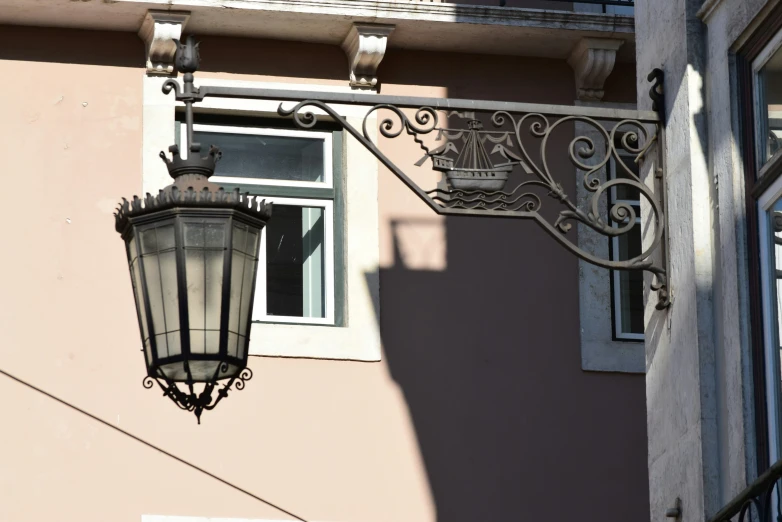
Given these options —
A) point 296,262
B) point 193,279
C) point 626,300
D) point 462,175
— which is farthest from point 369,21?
point 193,279

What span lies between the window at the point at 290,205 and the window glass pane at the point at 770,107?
438 cm

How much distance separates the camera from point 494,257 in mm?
11320

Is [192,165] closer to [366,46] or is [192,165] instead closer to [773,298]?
[773,298]

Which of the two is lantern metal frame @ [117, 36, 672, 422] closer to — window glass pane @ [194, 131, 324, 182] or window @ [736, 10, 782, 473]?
window @ [736, 10, 782, 473]

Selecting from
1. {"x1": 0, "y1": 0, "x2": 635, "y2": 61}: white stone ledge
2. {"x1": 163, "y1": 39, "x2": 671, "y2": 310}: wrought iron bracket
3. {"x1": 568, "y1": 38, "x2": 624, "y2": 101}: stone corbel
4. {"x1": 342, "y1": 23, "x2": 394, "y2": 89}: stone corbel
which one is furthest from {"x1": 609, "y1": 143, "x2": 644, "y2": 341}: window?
{"x1": 163, "y1": 39, "x2": 671, "y2": 310}: wrought iron bracket

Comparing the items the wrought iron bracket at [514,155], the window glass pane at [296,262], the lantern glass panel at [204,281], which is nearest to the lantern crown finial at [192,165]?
the wrought iron bracket at [514,155]

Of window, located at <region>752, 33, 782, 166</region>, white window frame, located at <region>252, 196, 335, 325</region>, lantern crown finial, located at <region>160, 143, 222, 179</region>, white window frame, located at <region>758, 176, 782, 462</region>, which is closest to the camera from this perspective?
white window frame, located at <region>758, 176, 782, 462</region>

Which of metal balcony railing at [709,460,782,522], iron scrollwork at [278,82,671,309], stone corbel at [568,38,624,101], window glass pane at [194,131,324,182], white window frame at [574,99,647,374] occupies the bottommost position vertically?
metal balcony railing at [709,460,782,522]

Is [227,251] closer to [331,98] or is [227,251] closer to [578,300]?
[331,98]

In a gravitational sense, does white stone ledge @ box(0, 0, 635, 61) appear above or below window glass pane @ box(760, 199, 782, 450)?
above

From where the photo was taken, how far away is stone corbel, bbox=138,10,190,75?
36.7 feet

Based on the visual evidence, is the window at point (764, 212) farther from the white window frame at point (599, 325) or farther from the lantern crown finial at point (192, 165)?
the white window frame at point (599, 325)

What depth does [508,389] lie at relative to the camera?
1104cm

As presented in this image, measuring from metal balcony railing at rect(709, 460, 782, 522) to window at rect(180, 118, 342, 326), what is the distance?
4633mm
